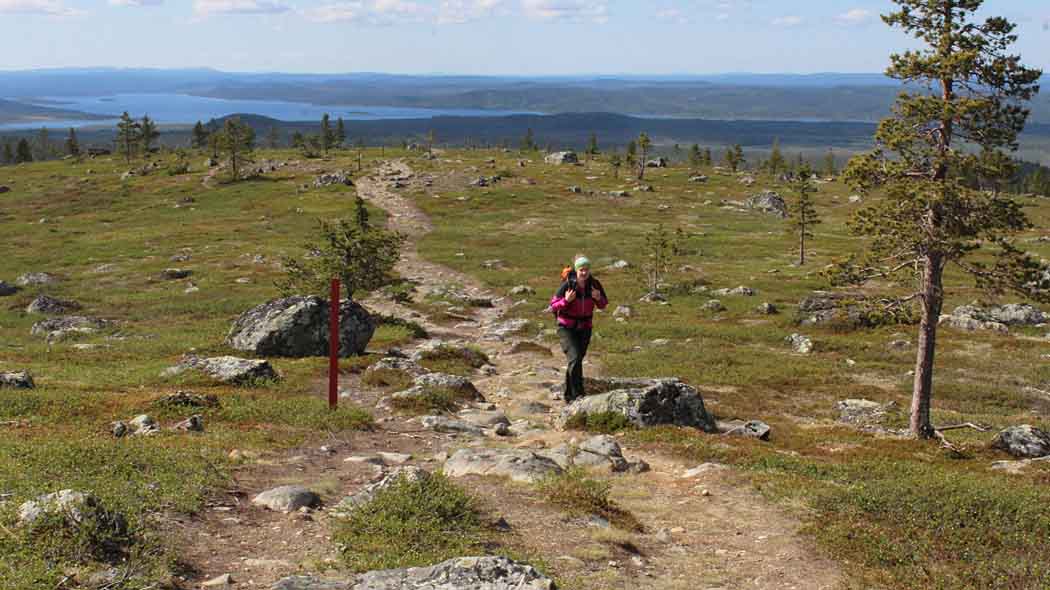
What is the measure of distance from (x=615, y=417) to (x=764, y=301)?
117 feet

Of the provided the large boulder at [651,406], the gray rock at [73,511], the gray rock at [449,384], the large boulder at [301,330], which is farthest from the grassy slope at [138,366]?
the large boulder at [651,406]

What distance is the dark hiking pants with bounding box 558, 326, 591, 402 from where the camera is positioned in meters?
20.2

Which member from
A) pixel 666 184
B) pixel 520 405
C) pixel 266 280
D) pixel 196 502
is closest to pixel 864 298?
pixel 520 405

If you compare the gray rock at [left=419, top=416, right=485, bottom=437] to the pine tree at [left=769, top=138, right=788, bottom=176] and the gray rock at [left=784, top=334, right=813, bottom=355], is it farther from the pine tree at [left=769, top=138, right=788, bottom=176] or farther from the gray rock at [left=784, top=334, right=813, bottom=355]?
the pine tree at [left=769, top=138, right=788, bottom=176]

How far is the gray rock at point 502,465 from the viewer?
14211 mm

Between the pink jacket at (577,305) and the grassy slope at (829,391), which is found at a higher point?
the pink jacket at (577,305)

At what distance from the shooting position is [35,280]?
59.9 metres

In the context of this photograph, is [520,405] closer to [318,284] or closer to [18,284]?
[318,284]

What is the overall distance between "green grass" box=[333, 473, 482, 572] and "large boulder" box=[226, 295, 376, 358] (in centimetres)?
1768

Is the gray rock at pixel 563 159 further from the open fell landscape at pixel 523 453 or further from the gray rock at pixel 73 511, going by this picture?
the gray rock at pixel 73 511

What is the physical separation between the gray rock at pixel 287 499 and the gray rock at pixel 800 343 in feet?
98.9

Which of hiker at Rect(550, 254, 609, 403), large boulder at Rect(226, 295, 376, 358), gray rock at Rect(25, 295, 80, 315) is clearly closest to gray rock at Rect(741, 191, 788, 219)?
gray rock at Rect(25, 295, 80, 315)

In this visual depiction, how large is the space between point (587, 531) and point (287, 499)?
4.61 metres

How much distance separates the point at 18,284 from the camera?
193 feet
